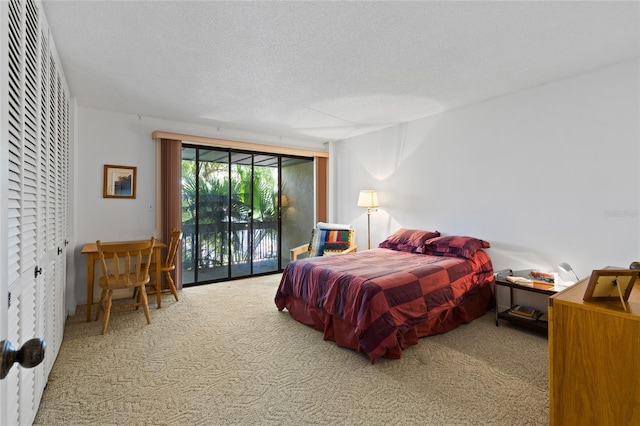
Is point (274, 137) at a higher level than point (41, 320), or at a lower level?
higher

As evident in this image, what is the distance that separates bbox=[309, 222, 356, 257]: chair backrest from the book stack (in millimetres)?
2266

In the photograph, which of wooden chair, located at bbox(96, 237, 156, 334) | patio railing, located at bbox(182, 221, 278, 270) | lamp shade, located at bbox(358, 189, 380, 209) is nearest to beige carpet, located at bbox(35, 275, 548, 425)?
wooden chair, located at bbox(96, 237, 156, 334)

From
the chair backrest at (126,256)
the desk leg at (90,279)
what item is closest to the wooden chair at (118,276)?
the chair backrest at (126,256)

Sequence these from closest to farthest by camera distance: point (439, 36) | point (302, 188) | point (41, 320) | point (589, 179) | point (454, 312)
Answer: point (41, 320)
point (439, 36)
point (589, 179)
point (454, 312)
point (302, 188)

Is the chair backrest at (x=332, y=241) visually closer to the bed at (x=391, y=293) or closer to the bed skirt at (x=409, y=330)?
the bed at (x=391, y=293)

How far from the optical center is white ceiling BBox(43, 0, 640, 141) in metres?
1.94

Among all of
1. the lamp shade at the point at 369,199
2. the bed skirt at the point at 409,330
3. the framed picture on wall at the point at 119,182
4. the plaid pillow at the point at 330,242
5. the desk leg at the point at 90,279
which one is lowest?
the bed skirt at the point at 409,330

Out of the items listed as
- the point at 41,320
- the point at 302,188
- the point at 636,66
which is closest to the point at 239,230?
the point at 302,188

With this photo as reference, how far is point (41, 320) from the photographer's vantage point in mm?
1804

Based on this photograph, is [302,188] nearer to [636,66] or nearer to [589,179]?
[589,179]

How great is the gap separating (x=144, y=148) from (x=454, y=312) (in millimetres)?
4388

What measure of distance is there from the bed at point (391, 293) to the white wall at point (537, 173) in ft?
1.50

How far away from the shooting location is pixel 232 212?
4.88m

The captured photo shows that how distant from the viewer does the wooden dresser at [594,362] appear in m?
1.28
